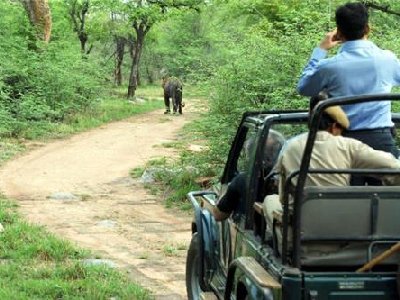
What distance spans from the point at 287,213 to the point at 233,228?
1.25 metres

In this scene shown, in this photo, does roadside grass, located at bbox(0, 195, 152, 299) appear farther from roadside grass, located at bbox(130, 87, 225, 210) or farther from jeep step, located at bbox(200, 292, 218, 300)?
roadside grass, located at bbox(130, 87, 225, 210)

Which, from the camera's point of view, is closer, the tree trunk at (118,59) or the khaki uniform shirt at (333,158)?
the khaki uniform shirt at (333,158)

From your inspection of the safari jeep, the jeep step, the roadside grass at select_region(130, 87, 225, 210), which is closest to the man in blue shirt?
the safari jeep

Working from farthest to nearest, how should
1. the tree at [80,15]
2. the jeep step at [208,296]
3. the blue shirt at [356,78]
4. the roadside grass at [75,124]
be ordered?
the tree at [80,15] → the roadside grass at [75,124] → the jeep step at [208,296] → the blue shirt at [356,78]

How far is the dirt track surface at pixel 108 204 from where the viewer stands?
841 centimetres

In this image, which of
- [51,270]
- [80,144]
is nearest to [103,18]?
[80,144]

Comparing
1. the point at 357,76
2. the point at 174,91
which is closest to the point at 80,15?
the point at 174,91

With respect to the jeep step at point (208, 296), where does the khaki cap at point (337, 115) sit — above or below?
above

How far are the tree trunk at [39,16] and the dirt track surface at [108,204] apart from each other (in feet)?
17.2

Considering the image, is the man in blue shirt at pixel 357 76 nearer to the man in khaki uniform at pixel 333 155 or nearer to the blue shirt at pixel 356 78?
the blue shirt at pixel 356 78

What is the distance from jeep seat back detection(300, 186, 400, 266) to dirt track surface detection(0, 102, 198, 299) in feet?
11.0

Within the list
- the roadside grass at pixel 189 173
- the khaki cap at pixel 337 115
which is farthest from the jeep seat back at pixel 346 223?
the roadside grass at pixel 189 173

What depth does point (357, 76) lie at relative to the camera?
173 inches

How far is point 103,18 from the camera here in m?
37.3
